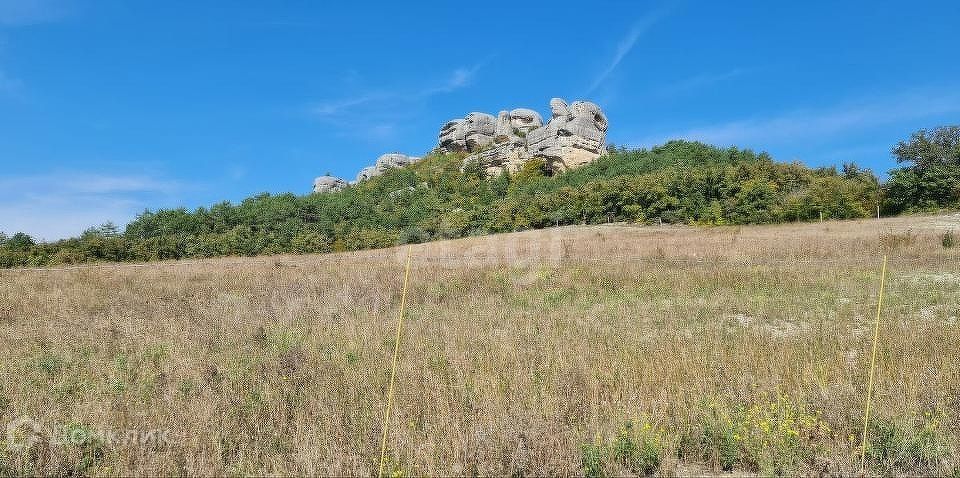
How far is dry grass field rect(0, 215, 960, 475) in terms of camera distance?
373 cm

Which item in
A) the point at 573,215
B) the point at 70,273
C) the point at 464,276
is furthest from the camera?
the point at 573,215

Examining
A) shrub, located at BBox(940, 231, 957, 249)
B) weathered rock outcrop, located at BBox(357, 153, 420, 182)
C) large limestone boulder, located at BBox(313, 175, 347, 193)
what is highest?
weathered rock outcrop, located at BBox(357, 153, 420, 182)

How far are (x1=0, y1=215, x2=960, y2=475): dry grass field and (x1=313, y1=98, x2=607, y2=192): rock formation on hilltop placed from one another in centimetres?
8386

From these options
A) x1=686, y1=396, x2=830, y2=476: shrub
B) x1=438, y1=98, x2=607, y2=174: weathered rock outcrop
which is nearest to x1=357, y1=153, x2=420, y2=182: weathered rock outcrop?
x1=438, y1=98, x2=607, y2=174: weathered rock outcrop

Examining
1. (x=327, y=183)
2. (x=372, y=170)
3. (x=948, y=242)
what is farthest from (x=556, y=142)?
(x=327, y=183)

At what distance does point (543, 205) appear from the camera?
197 feet

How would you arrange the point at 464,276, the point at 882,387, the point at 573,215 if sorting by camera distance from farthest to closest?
the point at 573,215, the point at 464,276, the point at 882,387

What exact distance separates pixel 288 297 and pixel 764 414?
10689 millimetres

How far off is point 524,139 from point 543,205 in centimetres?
5082

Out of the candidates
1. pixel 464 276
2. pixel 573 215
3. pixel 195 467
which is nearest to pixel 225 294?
pixel 464 276

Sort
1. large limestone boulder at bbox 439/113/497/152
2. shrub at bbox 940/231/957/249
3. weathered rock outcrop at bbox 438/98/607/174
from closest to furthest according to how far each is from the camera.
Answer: shrub at bbox 940/231/957/249
weathered rock outcrop at bbox 438/98/607/174
large limestone boulder at bbox 439/113/497/152

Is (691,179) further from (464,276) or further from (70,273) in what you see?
(70,273)

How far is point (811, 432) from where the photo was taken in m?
4.16

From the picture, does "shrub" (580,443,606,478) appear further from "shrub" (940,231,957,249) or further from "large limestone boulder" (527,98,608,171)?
"large limestone boulder" (527,98,608,171)
